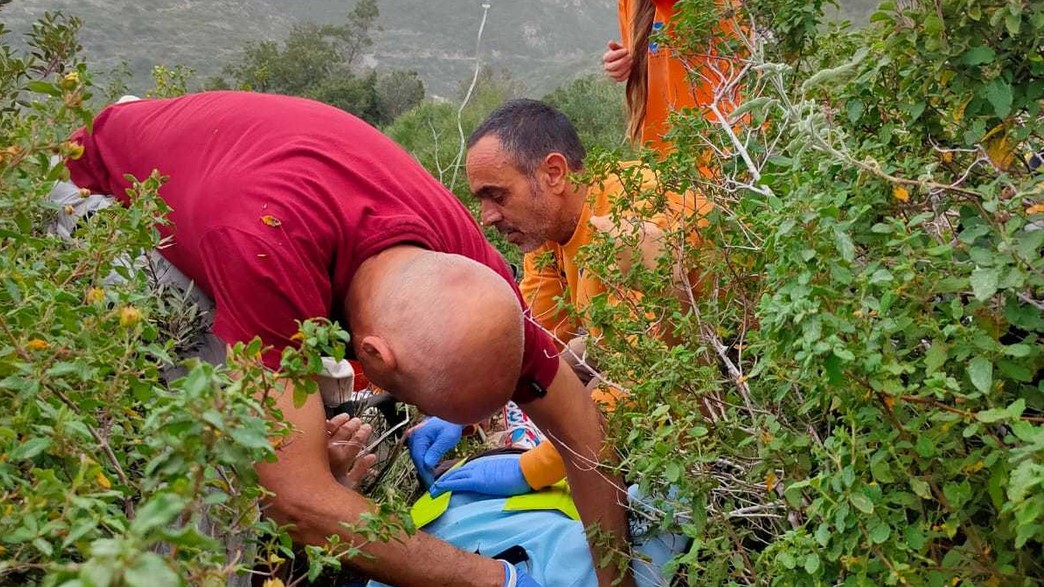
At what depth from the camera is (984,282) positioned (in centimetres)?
103

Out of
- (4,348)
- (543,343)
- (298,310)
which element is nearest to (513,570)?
(543,343)

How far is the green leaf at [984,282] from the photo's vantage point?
102cm

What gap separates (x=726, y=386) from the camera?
6.03 feet

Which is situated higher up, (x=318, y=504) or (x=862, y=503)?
(x=862, y=503)

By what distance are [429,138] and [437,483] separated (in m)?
6.48

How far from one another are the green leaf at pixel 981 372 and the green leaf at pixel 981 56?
36 centimetres

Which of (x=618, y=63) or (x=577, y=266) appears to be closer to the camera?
(x=577, y=266)

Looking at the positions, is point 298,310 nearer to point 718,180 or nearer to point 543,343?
point 543,343

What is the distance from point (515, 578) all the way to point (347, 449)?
448mm

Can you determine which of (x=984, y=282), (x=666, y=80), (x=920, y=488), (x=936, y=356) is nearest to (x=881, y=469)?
(x=920, y=488)

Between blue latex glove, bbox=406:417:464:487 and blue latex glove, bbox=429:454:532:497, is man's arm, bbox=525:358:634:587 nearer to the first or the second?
blue latex glove, bbox=429:454:532:497

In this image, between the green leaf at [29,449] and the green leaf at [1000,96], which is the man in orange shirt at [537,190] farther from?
the green leaf at [29,449]

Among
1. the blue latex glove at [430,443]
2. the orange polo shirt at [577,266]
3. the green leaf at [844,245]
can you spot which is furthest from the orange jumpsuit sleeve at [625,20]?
the green leaf at [844,245]

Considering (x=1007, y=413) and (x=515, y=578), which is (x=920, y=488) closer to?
(x=1007, y=413)
